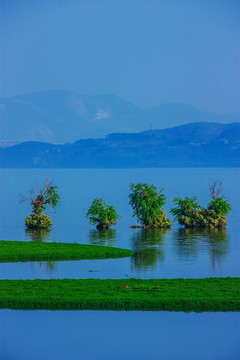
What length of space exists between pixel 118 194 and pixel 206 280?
77.8 meters

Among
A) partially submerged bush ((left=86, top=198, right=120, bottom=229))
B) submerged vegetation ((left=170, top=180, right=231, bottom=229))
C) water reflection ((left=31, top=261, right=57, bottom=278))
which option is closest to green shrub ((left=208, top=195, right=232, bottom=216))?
submerged vegetation ((left=170, top=180, right=231, bottom=229))

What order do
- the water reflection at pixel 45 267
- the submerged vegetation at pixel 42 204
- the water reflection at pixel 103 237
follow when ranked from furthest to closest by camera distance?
the submerged vegetation at pixel 42 204 < the water reflection at pixel 103 237 < the water reflection at pixel 45 267

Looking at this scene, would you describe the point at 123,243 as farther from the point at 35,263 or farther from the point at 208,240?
the point at 35,263

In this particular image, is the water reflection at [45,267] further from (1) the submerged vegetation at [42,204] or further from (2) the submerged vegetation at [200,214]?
(2) the submerged vegetation at [200,214]

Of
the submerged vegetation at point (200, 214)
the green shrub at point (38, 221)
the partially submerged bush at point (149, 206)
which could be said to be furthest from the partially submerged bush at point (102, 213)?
the submerged vegetation at point (200, 214)

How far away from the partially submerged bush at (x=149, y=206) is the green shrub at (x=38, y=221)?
23.5ft

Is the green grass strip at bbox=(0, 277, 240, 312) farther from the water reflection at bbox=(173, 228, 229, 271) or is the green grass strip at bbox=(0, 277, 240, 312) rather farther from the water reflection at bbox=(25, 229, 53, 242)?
the water reflection at bbox=(25, 229, 53, 242)

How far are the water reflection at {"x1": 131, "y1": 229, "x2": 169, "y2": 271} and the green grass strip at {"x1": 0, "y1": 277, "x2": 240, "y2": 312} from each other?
203 inches

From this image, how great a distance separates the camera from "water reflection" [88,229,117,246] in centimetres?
4488

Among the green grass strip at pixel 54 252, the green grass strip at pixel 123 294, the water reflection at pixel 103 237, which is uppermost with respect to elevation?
the water reflection at pixel 103 237

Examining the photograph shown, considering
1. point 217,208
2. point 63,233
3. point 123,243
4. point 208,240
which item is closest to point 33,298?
point 123,243

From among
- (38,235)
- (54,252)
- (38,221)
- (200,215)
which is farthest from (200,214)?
(54,252)

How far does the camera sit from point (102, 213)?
173 feet

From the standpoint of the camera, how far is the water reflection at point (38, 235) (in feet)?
152
